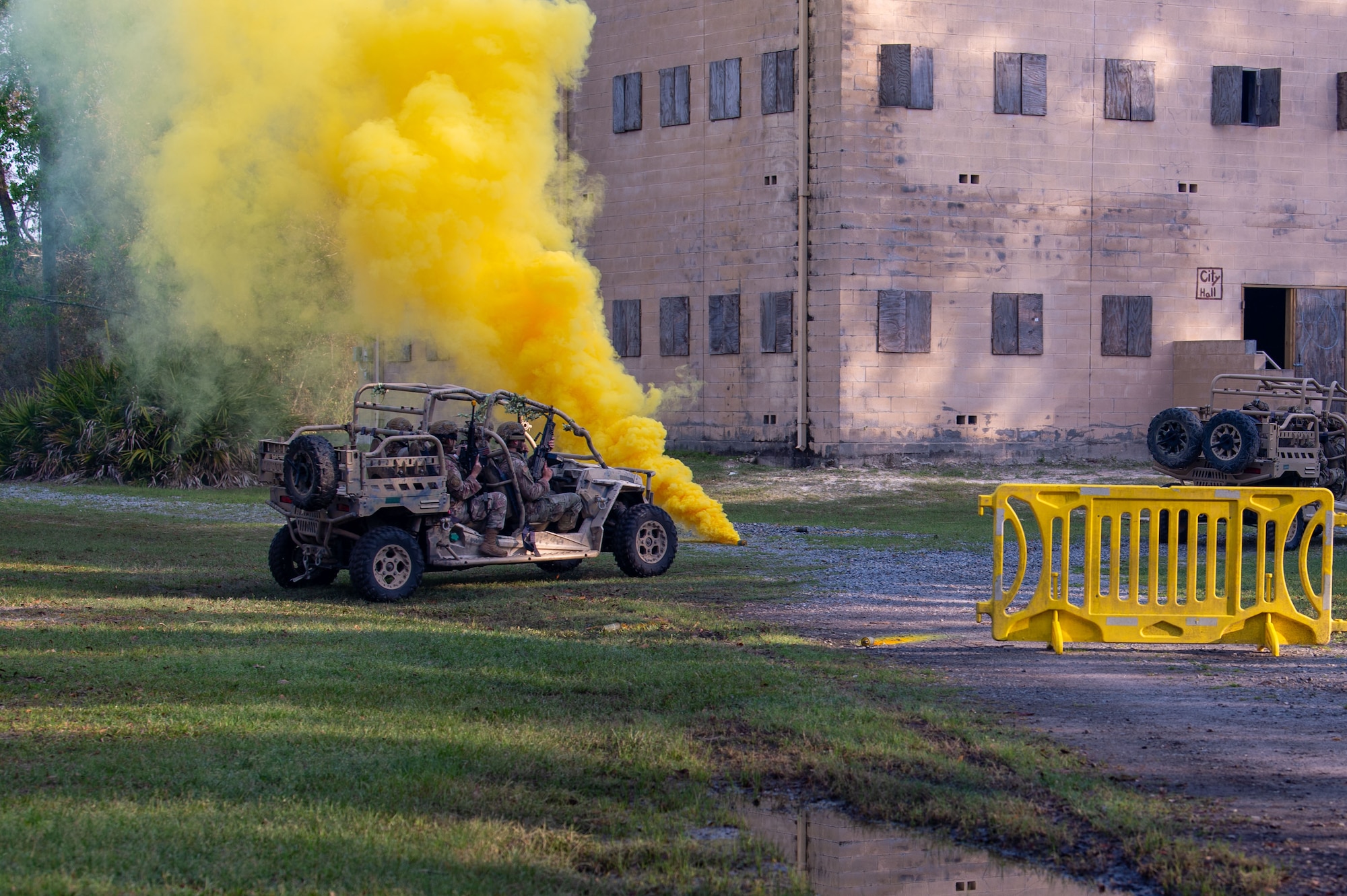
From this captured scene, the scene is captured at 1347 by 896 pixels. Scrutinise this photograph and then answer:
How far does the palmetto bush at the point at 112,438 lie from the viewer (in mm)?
24391

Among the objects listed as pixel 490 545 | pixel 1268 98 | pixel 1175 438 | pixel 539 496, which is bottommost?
pixel 490 545

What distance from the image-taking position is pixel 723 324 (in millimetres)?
28359

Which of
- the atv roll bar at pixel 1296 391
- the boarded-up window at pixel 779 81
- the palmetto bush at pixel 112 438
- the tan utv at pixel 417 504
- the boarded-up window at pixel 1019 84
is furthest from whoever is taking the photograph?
the boarded-up window at pixel 1019 84

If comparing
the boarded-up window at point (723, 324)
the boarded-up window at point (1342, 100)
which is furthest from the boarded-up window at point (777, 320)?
the boarded-up window at point (1342, 100)

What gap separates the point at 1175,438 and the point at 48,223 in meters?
21.1

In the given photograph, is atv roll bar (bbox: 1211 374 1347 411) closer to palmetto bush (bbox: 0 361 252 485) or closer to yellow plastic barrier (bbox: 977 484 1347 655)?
yellow plastic barrier (bbox: 977 484 1347 655)

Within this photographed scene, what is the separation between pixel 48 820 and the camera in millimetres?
5059

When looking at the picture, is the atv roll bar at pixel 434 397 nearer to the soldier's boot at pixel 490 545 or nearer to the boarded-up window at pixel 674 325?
the soldier's boot at pixel 490 545

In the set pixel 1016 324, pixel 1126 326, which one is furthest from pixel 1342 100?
pixel 1016 324

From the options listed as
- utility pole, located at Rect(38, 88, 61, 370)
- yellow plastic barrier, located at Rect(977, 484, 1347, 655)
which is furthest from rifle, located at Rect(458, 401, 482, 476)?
utility pole, located at Rect(38, 88, 61, 370)

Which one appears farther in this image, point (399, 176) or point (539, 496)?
point (399, 176)

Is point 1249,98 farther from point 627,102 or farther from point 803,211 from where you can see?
point 627,102

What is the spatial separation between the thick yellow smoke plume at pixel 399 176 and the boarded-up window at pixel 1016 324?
13530mm

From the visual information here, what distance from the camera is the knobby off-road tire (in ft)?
40.0
